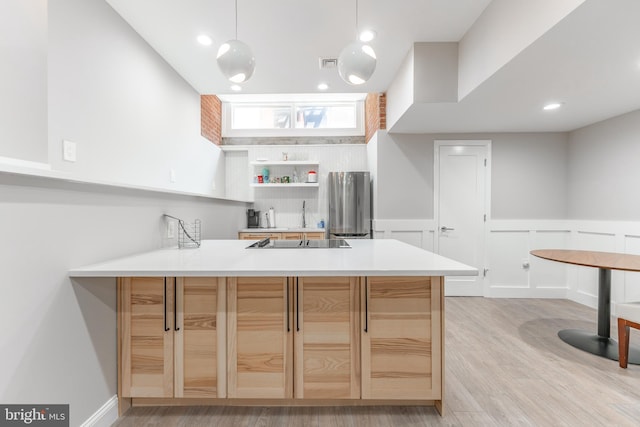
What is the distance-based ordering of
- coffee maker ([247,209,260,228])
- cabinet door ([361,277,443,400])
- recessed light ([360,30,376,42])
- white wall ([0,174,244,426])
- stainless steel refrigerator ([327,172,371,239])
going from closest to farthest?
white wall ([0,174,244,426]), cabinet door ([361,277,443,400]), recessed light ([360,30,376,42]), stainless steel refrigerator ([327,172,371,239]), coffee maker ([247,209,260,228])

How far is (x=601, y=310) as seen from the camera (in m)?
2.56

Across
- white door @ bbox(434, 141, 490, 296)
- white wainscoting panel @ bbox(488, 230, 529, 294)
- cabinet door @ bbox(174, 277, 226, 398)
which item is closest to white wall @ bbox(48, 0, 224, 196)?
cabinet door @ bbox(174, 277, 226, 398)

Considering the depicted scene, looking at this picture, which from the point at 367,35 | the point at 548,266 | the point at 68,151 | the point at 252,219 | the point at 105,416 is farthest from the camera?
the point at 252,219

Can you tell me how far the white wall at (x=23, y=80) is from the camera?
1.52 m

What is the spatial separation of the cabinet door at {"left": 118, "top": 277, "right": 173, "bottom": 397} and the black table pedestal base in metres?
3.24

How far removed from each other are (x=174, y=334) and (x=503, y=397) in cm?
207

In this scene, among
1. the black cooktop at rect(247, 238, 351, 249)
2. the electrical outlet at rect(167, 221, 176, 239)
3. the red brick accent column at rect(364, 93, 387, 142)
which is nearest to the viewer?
the black cooktop at rect(247, 238, 351, 249)

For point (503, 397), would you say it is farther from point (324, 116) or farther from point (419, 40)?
point (324, 116)

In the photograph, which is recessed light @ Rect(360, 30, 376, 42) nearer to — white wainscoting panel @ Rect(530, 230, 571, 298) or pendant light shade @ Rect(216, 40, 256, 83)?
pendant light shade @ Rect(216, 40, 256, 83)

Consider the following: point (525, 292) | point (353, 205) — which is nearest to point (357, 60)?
point (353, 205)

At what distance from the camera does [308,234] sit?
4.52 meters

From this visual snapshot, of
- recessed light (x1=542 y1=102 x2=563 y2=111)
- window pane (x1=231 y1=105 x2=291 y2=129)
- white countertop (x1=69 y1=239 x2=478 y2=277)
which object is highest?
window pane (x1=231 y1=105 x2=291 y2=129)

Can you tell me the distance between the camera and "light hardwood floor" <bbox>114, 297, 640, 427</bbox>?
1.64 m

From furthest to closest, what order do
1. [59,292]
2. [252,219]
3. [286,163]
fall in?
[252,219], [286,163], [59,292]
